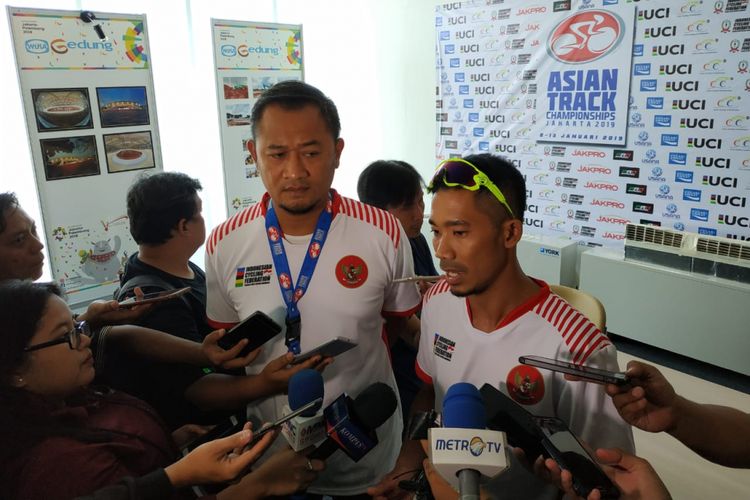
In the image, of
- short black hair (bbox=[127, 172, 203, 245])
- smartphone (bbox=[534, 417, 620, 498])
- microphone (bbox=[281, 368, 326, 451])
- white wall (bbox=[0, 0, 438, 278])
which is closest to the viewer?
smartphone (bbox=[534, 417, 620, 498])

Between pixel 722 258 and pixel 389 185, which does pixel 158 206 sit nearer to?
pixel 389 185

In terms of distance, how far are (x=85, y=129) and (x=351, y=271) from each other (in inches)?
123

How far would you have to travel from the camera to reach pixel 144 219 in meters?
1.92

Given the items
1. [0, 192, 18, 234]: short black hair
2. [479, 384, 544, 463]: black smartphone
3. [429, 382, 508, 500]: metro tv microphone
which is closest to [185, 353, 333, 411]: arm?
[479, 384, 544, 463]: black smartphone

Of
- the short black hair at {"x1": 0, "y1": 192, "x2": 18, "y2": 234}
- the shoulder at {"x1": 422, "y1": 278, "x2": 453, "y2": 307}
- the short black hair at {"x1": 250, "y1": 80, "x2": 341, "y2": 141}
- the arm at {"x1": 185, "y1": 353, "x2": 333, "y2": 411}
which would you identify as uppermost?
the short black hair at {"x1": 250, "y1": 80, "x2": 341, "y2": 141}

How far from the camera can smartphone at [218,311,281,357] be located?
52.8 inches

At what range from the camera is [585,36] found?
4.43 meters

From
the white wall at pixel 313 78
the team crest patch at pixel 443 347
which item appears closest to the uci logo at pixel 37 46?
the white wall at pixel 313 78

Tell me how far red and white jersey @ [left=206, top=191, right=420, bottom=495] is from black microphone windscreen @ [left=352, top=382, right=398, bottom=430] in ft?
1.12

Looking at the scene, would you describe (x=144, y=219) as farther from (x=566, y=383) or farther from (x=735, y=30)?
(x=735, y=30)

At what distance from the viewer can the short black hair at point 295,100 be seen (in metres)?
1.48

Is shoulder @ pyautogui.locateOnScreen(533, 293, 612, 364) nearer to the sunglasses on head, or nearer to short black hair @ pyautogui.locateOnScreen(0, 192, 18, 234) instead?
the sunglasses on head

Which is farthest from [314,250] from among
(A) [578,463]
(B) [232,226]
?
(A) [578,463]

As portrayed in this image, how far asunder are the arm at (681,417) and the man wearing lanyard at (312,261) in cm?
70
